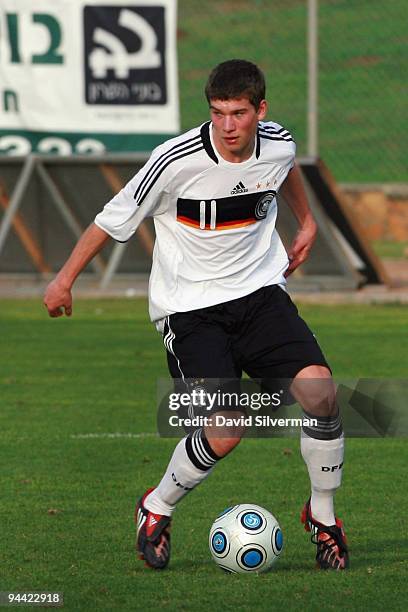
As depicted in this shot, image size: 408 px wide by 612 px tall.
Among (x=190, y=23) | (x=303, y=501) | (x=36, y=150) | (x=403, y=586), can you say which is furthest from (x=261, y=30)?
(x=403, y=586)

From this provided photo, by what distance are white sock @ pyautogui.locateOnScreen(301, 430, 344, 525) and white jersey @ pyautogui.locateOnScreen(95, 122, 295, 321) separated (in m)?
0.66

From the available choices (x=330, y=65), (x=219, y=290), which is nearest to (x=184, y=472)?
(x=219, y=290)

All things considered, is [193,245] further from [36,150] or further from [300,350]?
[36,150]

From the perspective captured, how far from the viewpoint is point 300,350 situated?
19.6 ft

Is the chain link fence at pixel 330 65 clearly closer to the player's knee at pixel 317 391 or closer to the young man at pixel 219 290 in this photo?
the young man at pixel 219 290

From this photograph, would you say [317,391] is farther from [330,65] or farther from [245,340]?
[330,65]

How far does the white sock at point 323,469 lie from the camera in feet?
19.7

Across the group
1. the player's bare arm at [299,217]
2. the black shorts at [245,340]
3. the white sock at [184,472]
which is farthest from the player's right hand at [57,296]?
the player's bare arm at [299,217]

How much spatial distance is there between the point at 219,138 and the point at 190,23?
567 inches

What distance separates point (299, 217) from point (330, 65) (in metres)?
15.4

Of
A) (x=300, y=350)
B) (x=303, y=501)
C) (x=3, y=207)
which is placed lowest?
(x=3, y=207)

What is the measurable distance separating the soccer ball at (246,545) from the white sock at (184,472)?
0.69ft

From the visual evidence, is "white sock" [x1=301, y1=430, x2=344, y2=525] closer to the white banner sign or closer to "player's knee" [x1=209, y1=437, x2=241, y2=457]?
"player's knee" [x1=209, y1=437, x2=241, y2=457]

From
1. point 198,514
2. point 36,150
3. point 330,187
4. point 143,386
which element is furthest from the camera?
point 36,150
